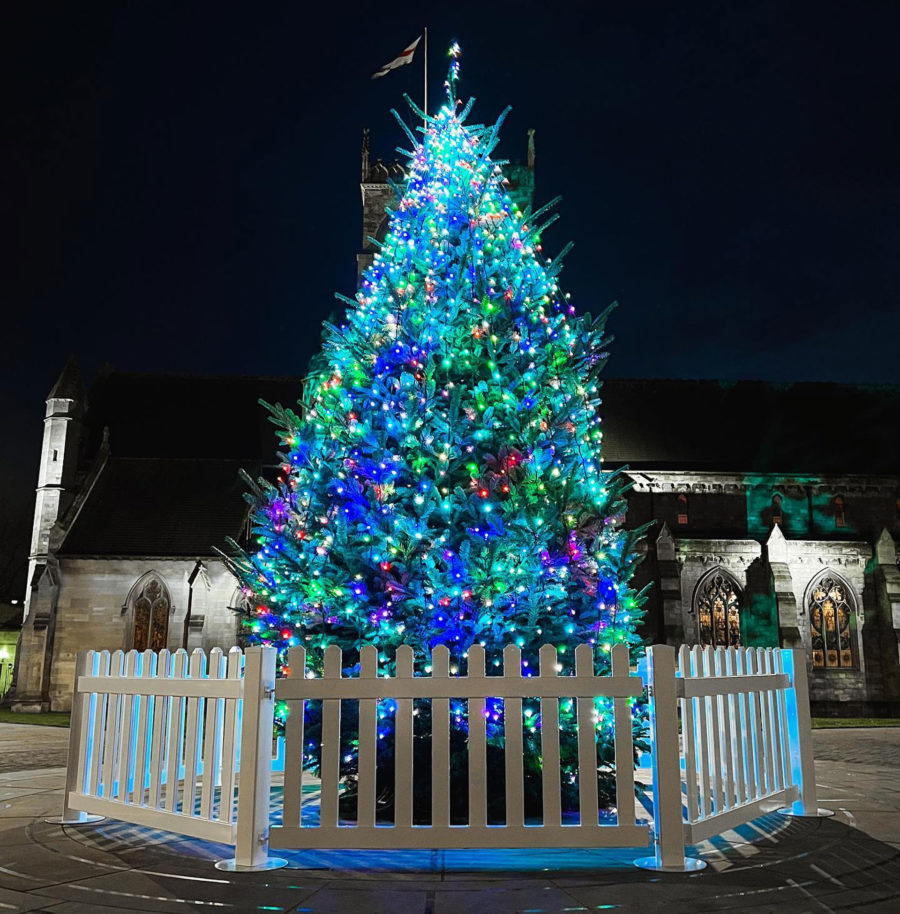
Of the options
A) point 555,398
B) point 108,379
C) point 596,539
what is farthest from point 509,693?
point 108,379

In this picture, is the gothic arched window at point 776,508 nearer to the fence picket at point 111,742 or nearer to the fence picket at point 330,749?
the fence picket at point 111,742

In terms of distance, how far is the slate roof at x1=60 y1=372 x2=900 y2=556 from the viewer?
30.7 meters

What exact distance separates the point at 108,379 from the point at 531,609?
34.0 metres

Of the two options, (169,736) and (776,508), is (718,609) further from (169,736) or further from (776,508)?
(169,736)

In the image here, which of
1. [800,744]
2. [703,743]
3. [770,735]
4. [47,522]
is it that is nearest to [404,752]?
[703,743]

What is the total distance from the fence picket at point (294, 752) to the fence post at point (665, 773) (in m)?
1.98

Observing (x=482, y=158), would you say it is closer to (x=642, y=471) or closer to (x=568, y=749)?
(x=568, y=749)

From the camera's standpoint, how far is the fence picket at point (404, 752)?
4867 millimetres

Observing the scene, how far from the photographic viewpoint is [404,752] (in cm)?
494

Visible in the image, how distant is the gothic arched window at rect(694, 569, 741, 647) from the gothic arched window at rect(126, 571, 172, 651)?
18.4 meters

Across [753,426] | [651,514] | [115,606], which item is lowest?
[115,606]

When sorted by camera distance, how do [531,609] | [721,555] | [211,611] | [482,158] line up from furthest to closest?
[721,555] → [211,611] → [482,158] → [531,609]

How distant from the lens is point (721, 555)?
3148 cm

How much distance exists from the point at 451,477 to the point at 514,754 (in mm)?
2427
